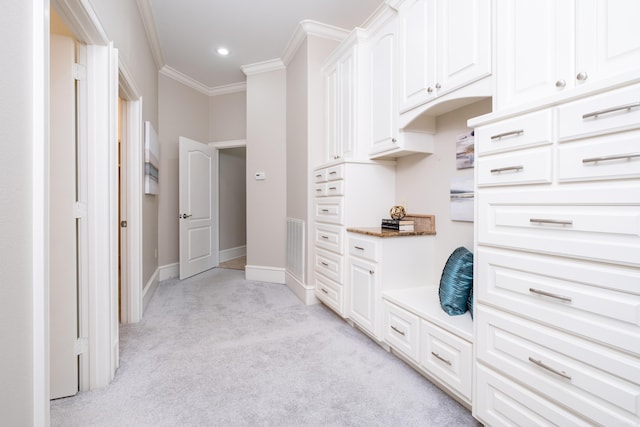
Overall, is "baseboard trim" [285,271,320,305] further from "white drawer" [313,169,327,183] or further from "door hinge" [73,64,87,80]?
"door hinge" [73,64,87,80]

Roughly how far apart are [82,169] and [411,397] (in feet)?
7.18

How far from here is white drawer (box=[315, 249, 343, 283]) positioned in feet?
8.67

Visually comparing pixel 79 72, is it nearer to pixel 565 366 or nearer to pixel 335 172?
pixel 335 172

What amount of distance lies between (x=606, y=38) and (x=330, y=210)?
2.08 meters

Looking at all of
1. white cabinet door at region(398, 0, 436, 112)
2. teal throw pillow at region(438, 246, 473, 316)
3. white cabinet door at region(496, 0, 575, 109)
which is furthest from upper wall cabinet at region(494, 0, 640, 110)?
teal throw pillow at region(438, 246, 473, 316)

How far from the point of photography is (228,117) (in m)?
4.75

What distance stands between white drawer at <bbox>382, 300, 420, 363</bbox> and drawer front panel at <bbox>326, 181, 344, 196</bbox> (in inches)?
39.8

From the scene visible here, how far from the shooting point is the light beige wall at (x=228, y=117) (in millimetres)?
4676

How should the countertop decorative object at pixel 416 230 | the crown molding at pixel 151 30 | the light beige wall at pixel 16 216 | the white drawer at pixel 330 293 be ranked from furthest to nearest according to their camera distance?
the crown molding at pixel 151 30 < the white drawer at pixel 330 293 < the countertop decorative object at pixel 416 230 < the light beige wall at pixel 16 216

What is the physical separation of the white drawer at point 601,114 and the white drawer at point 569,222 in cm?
19

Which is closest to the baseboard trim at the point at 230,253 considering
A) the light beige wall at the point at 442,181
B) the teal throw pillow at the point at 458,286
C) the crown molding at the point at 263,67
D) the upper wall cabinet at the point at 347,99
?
the crown molding at the point at 263,67

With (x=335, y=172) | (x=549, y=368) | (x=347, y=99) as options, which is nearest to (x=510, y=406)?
(x=549, y=368)

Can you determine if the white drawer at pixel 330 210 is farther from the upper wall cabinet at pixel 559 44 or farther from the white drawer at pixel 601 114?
the white drawer at pixel 601 114

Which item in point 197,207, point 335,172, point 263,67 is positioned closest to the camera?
point 335,172
